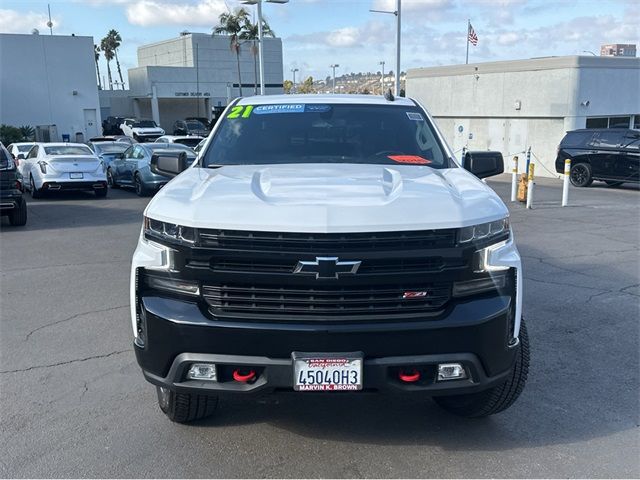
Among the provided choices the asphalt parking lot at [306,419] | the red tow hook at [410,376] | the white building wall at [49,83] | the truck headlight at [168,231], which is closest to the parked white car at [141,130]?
the white building wall at [49,83]

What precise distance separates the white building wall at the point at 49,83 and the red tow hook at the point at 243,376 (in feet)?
123

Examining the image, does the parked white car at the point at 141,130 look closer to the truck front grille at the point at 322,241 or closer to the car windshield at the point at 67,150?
the car windshield at the point at 67,150

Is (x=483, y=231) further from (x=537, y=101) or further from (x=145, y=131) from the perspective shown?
(x=145, y=131)

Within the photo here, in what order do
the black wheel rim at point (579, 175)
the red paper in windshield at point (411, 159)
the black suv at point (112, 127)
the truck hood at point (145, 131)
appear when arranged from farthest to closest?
the black suv at point (112, 127) < the truck hood at point (145, 131) < the black wheel rim at point (579, 175) < the red paper in windshield at point (411, 159)

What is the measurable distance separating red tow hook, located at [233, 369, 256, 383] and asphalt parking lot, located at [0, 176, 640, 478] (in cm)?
27

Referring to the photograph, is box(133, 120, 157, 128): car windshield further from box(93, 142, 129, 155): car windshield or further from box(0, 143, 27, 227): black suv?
box(0, 143, 27, 227): black suv

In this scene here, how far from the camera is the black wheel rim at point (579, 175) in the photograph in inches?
755

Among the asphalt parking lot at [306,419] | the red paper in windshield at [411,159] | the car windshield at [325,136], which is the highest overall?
the car windshield at [325,136]

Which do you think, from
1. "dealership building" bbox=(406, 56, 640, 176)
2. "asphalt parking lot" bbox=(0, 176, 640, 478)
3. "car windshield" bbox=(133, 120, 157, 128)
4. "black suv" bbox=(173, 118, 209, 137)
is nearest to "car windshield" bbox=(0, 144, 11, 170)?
"asphalt parking lot" bbox=(0, 176, 640, 478)

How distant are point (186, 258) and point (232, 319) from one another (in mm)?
389

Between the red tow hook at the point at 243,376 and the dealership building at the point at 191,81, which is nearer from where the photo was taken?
the red tow hook at the point at 243,376

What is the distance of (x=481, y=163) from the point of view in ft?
15.8

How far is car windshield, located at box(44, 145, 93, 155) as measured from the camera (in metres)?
16.7

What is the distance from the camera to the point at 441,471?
3.42 metres
